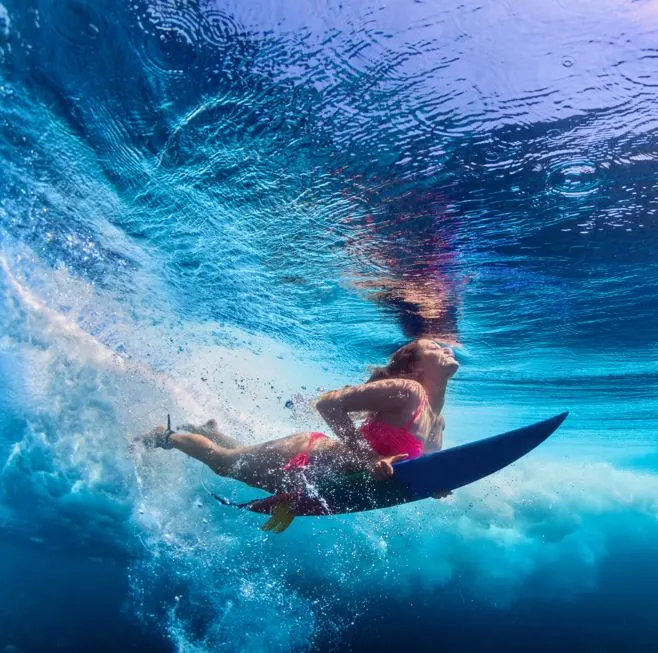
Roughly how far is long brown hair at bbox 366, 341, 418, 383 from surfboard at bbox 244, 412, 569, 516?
5.24 ft

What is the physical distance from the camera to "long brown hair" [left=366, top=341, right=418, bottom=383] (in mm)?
5871

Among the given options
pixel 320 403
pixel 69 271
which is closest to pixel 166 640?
pixel 69 271

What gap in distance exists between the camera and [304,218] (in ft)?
20.2

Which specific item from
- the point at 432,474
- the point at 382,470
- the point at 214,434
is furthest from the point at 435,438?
the point at 214,434

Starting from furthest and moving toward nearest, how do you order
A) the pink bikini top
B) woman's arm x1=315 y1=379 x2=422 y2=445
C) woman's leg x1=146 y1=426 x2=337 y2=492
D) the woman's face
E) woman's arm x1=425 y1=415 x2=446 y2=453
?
woman's arm x1=425 y1=415 x2=446 y2=453
the woman's face
woman's leg x1=146 y1=426 x2=337 y2=492
the pink bikini top
woman's arm x1=315 y1=379 x2=422 y2=445

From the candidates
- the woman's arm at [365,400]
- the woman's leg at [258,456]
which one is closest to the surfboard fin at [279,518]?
the woman's leg at [258,456]

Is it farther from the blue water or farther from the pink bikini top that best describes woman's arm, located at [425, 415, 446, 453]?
the blue water

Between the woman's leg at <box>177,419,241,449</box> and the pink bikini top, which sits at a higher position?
the pink bikini top

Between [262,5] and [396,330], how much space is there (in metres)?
7.86

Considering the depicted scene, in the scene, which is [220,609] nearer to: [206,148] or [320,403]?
[320,403]

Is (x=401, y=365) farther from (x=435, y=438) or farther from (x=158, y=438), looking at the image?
(x=158, y=438)

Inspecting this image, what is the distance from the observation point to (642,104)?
3848mm

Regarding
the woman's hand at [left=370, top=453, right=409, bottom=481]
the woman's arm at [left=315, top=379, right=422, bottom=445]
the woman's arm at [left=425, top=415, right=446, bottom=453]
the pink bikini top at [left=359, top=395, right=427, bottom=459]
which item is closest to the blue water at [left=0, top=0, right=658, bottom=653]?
the woman's arm at [left=315, top=379, right=422, bottom=445]

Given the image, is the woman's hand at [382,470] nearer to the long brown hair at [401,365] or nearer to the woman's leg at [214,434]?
the long brown hair at [401,365]
